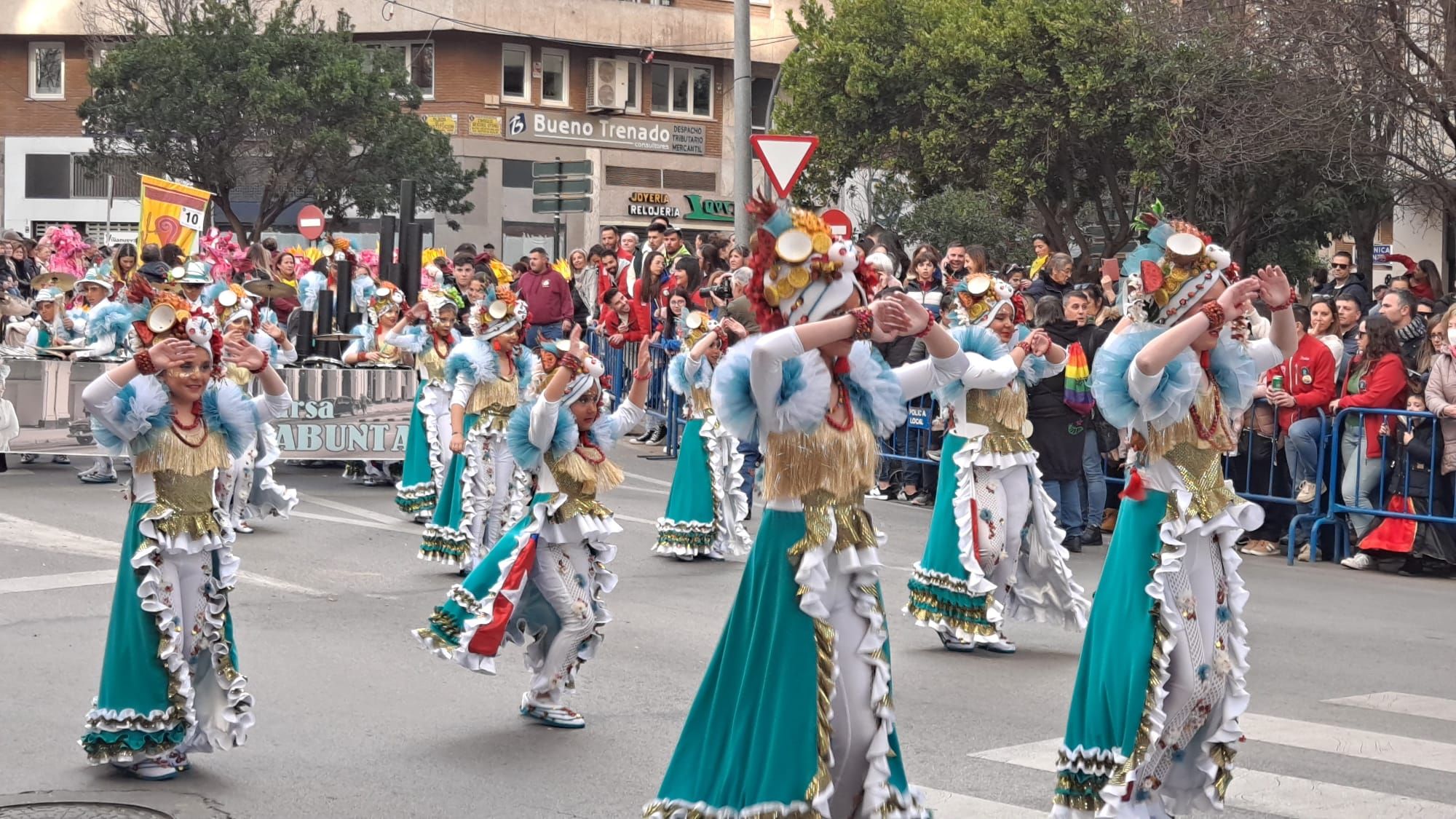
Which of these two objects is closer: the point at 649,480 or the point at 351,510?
the point at 351,510

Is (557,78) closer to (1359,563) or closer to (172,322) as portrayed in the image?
(1359,563)

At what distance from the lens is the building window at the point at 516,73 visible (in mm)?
47844

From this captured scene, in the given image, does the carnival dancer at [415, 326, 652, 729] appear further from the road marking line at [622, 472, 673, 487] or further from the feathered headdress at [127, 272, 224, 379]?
the road marking line at [622, 472, 673, 487]

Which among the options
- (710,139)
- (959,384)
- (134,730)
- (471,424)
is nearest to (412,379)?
(471,424)

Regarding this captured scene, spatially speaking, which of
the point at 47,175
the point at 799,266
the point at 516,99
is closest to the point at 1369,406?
the point at 799,266

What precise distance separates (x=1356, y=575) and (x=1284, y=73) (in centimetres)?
992

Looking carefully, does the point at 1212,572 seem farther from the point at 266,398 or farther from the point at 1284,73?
the point at 1284,73

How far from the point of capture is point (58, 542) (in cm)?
1299

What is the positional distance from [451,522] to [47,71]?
135 ft

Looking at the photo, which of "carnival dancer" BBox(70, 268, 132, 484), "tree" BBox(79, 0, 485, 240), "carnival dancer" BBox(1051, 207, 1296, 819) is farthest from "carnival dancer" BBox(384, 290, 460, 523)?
"tree" BBox(79, 0, 485, 240)

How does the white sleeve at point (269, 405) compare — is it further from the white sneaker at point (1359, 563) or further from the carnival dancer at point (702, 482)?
the white sneaker at point (1359, 563)

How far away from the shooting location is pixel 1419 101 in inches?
756

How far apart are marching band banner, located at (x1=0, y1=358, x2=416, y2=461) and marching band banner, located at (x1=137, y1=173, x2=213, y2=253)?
2546 millimetres

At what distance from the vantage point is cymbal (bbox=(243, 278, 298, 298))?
1642 cm
